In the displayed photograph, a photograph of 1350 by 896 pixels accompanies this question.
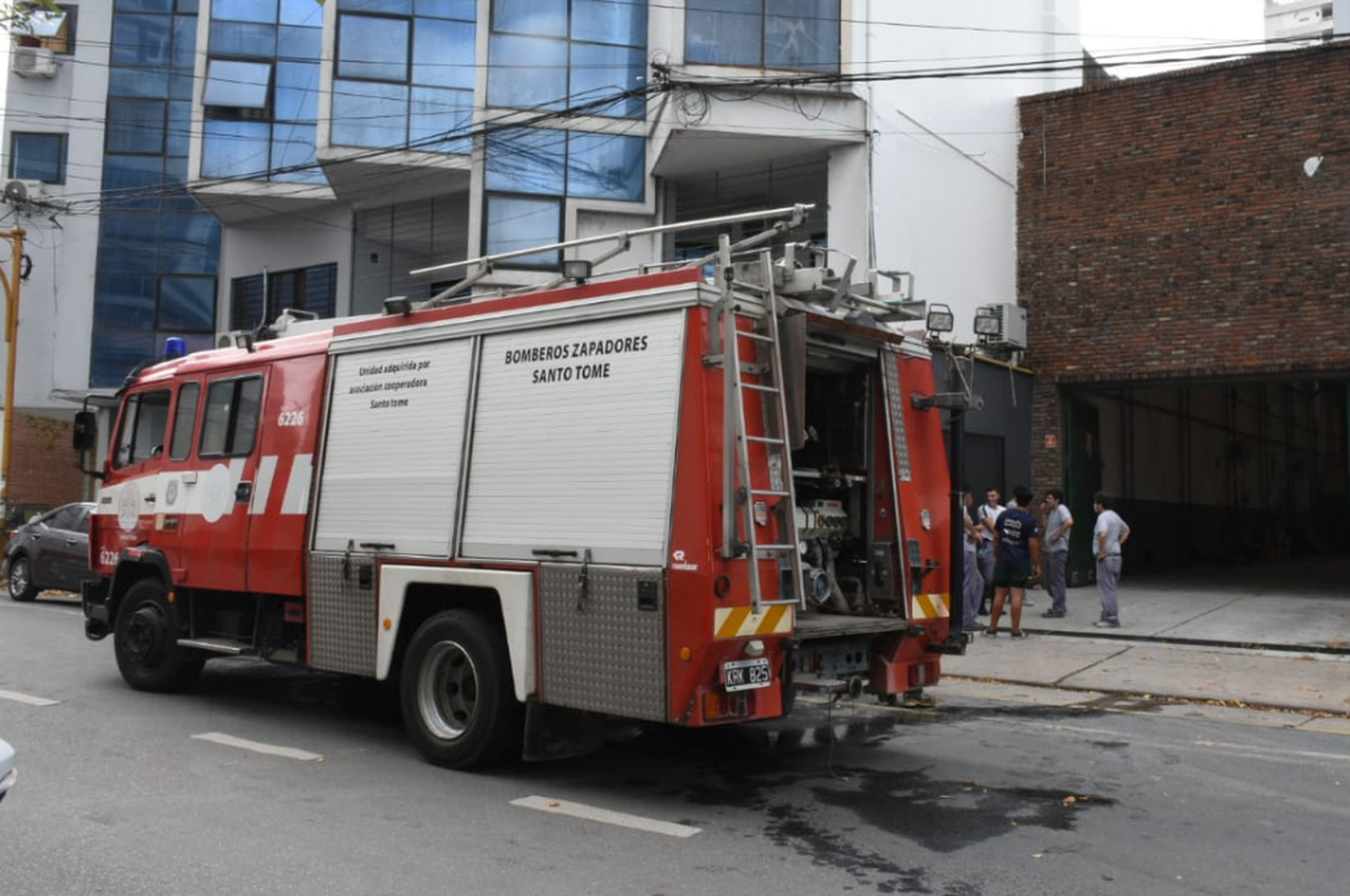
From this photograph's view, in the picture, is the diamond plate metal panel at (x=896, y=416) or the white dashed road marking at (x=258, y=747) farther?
the diamond plate metal panel at (x=896, y=416)

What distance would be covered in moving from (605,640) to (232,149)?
827 inches

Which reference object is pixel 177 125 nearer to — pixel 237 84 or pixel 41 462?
pixel 237 84

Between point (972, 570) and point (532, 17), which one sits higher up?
point (532, 17)

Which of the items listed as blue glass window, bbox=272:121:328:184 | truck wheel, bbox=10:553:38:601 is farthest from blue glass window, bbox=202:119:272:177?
truck wheel, bbox=10:553:38:601

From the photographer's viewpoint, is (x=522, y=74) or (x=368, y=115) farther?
(x=368, y=115)

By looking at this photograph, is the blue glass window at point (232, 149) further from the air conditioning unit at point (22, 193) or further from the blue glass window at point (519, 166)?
the blue glass window at point (519, 166)

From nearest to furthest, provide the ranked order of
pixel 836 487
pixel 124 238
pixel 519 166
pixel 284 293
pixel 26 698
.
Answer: pixel 836 487 < pixel 26 698 < pixel 519 166 < pixel 284 293 < pixel 124 238

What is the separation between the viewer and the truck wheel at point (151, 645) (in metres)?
9.20

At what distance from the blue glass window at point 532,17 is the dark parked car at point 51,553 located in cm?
1024

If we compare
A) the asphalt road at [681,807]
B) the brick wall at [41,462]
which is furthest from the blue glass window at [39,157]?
the asphalt road at [681,807]

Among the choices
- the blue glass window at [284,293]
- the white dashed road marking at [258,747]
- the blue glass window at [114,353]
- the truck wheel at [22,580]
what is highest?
the blue glass window at [284,293]

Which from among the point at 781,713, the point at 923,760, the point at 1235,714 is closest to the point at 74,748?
the point at 781,713

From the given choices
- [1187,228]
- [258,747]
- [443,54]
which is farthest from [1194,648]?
[443,54]

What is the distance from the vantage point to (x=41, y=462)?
2912cm
